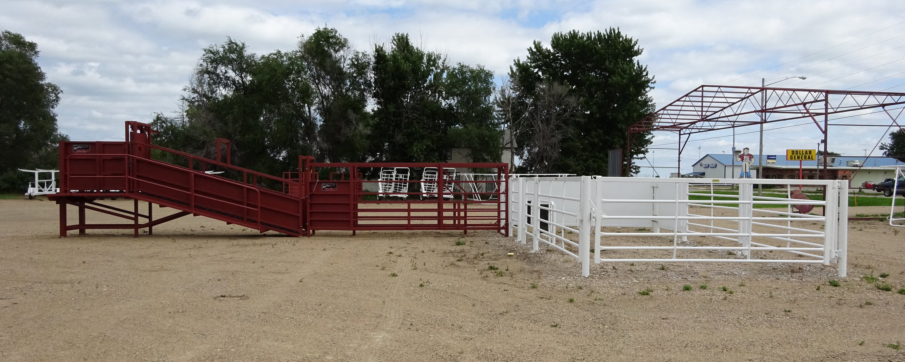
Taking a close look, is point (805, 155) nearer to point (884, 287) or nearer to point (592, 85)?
point (592, 85)

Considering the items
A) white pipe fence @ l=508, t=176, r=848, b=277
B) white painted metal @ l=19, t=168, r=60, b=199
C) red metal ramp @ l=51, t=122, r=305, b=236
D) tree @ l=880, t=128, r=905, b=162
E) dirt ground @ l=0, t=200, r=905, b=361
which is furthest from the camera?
tree @ l=880, t=128, r=905, b=162

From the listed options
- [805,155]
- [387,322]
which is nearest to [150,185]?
[387,322]

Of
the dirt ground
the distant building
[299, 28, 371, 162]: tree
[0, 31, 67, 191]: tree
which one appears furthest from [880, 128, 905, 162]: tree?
[0, 31, 67, 191]: tree

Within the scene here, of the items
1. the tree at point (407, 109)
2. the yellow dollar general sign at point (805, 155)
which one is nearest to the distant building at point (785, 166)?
the yellow dollar general sign at point (805, 155)

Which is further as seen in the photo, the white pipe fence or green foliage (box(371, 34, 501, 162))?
green foliage (box(371, 34, 501, 162))

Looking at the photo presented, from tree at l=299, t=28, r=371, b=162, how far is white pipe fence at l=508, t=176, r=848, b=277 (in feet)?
75.9

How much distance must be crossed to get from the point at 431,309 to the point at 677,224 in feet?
17.8

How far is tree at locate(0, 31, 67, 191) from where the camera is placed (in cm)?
4285

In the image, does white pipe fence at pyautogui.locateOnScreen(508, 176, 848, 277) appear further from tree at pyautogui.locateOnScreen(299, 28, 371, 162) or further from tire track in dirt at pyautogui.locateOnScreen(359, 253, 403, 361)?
tree at pyautogui.locateOnScreen(299, 28, 371, 162)

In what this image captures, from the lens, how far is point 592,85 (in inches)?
1574

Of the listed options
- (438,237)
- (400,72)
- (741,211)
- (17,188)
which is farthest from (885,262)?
(17,188)

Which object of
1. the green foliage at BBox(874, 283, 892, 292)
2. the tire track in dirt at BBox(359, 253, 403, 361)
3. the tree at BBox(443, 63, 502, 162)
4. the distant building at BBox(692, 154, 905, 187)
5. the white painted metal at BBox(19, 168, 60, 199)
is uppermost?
the tree at BBox(443, 63, 502, 162)

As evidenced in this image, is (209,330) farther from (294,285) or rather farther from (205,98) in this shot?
(205,98)

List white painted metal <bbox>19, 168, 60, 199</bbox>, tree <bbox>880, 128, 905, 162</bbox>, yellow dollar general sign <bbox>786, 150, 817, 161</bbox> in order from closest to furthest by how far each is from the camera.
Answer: white painted metal <bbox>19, 168, 60, 199</bbox> → yellow dollar general sign <bbox>786, 150, 817, 161</bbox> → tree <bbox>880, 128, 905, 162</bbox>
